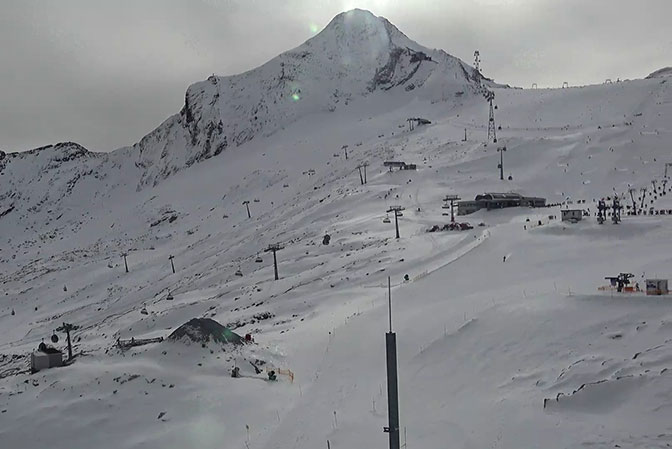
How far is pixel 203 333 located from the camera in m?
23.1

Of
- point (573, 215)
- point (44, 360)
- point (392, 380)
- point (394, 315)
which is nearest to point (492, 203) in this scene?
point (573, 215)

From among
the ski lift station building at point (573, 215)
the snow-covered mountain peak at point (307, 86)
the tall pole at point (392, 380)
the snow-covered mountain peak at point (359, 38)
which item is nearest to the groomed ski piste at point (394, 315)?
the ski lift station building at point (573, 215)

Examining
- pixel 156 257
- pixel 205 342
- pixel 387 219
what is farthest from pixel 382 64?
pixel 205 342

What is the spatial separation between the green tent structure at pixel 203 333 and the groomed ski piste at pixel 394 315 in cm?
35

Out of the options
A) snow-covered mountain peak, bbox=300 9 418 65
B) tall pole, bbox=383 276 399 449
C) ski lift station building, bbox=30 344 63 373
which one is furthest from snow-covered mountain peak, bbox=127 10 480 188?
tall pole, bbox=383 276 399 449

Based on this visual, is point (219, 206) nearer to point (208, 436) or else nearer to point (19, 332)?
point (19, 332)

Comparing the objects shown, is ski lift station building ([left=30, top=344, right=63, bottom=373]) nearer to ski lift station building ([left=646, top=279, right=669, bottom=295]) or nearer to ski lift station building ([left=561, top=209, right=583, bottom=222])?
ski lift station building ([left=646, top=279, right=669, bottom=295])

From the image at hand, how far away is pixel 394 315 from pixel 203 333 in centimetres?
846

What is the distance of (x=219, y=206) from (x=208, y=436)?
92.1m

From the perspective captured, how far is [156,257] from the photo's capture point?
81.1 m

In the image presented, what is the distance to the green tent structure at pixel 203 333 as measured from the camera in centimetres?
2278

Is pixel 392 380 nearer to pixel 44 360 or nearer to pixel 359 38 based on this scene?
pixel 44 360

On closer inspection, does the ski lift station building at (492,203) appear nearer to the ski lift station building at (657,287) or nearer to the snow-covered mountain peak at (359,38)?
the ski lift station building at (657,287)

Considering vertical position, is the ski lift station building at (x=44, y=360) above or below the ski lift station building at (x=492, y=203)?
below
